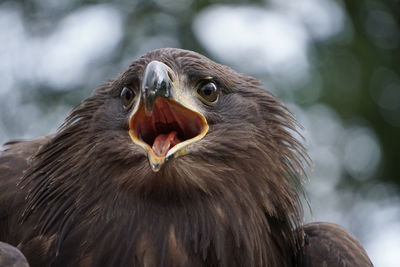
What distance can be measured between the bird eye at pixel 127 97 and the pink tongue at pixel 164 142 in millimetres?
278

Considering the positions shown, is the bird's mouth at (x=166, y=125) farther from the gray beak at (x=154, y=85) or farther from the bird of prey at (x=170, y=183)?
the gray beak at (x=154, y=85)

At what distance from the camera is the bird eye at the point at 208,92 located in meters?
4.56

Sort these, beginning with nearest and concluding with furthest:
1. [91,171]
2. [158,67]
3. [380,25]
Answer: [158,67], [91,171], [380,25]

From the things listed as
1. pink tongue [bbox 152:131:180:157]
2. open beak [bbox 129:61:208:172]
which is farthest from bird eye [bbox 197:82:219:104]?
pink tongue [bbox 152:131:180:157]

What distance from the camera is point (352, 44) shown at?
42.4 feet

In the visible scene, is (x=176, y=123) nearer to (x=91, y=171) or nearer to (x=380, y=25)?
(x=91, y=171)

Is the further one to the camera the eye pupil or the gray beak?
the eye pupil

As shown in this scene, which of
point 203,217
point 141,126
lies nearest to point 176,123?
point 141,126

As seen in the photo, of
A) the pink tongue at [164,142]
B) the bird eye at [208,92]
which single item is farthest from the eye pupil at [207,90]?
the pink tongue at [164,142]

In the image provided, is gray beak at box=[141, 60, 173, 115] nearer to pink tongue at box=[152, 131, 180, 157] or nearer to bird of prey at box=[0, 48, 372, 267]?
bird of prey at box=[0, 48, 372, 267]

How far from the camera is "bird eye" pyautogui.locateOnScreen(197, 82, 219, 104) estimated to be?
456cm

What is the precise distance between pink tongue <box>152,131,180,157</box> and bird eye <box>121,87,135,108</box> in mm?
278

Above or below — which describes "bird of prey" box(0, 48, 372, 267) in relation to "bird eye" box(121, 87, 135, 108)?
below

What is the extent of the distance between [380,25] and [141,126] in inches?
409
